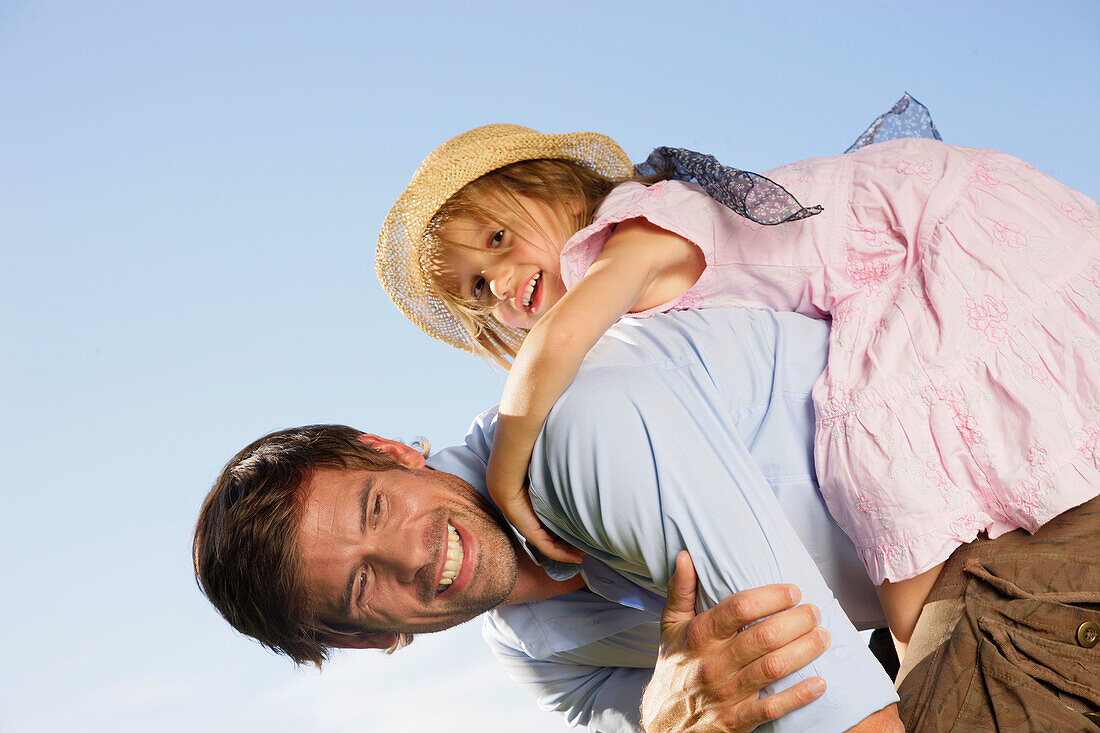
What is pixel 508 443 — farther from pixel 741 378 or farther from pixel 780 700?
pixel 780 700

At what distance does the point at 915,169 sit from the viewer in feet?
5.24

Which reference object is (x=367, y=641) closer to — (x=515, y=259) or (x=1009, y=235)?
(x=515, y=259)

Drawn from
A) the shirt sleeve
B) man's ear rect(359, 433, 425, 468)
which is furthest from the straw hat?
the shirt sleeve

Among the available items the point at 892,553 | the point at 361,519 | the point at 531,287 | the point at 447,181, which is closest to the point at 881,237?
the point at 892,553

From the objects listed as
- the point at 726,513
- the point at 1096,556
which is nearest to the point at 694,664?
the point at 726,513

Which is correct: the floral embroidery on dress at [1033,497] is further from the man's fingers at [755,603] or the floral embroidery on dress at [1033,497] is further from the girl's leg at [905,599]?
the man's fingers at [755,603]

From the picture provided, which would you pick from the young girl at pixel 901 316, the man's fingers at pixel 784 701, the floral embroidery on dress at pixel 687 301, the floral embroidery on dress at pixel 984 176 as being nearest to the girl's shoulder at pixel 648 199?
the young girl at pixel 901 316

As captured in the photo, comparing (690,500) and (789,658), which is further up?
(690,500)

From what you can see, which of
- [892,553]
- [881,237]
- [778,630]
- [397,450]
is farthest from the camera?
[397,450]

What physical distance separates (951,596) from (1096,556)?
0.65ft

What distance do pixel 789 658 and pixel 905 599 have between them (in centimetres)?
28

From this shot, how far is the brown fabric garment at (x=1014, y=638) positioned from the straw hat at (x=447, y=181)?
48.6 inches

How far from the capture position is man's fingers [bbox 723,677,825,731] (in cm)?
128

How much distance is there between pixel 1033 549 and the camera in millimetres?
1339
